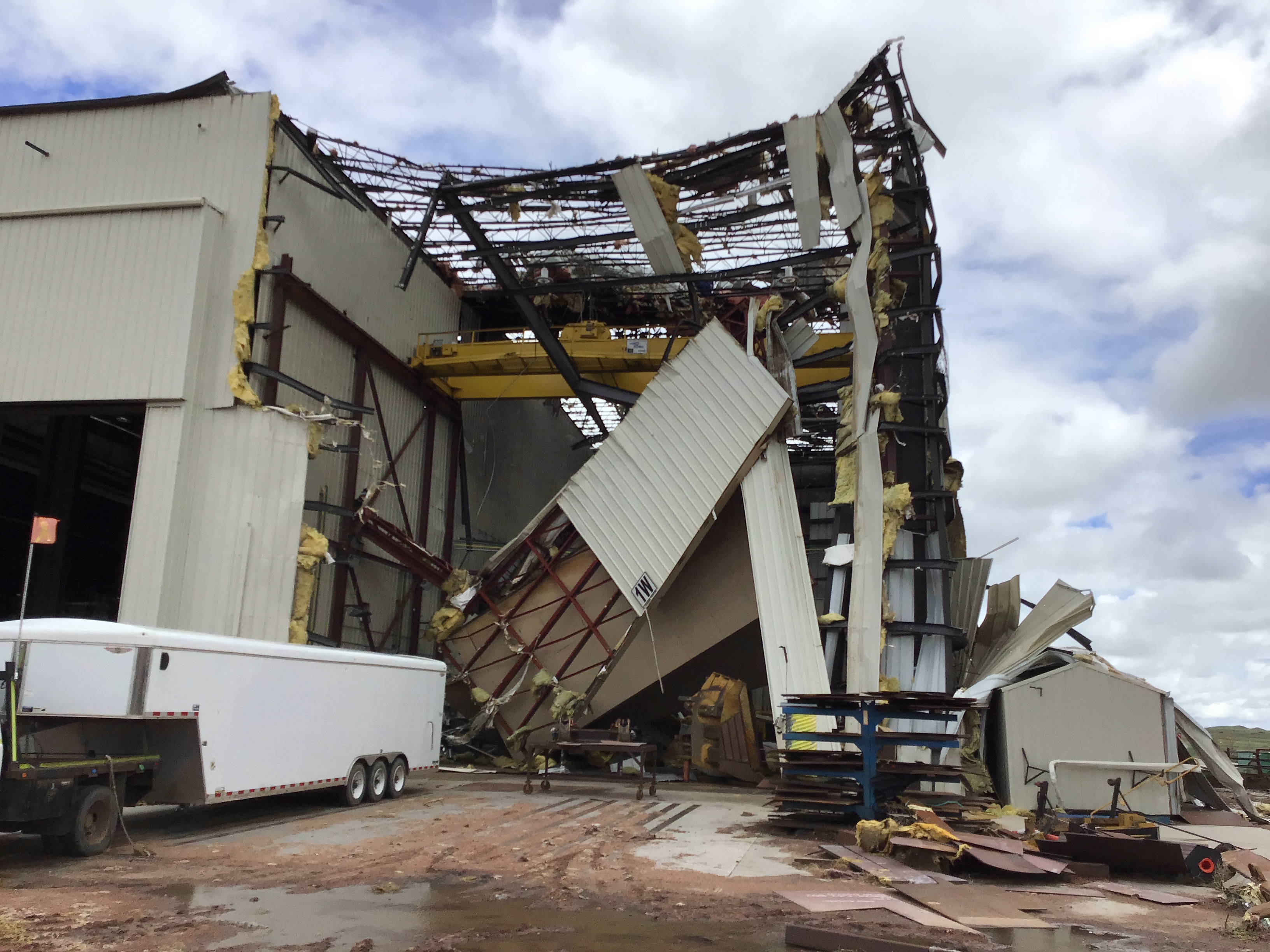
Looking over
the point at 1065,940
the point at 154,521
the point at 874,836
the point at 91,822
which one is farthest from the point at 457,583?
the point at 1065,940

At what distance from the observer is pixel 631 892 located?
9344 mm

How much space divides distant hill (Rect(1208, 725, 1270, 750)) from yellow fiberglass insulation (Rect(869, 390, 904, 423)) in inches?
1011

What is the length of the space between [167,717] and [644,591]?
11.7 m

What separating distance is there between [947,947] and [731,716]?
44.3 feet

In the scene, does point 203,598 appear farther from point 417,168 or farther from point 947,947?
point 947,947

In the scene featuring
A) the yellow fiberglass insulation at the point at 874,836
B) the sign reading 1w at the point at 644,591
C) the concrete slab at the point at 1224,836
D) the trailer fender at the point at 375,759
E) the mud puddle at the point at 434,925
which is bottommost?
the concrete slab at the point at 1224,836

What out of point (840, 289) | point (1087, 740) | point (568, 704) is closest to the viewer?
point (1087, 740)

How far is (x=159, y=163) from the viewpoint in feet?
74.4

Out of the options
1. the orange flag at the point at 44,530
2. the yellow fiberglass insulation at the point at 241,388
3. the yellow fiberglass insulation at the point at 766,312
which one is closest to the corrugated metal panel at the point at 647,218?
the yellow fiberglass insulation at the point at 766,312

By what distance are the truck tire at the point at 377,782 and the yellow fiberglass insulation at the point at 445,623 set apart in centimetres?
780

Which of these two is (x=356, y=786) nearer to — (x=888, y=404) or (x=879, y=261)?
(x=888, y=404)

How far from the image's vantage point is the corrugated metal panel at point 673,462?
71.4 feet

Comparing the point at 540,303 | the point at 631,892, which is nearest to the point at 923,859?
the point at 631,892

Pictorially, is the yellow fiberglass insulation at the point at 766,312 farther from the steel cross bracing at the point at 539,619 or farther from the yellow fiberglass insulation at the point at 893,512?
the steel cross bracing at the point at 539,619
